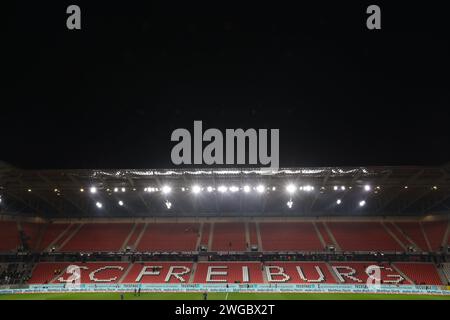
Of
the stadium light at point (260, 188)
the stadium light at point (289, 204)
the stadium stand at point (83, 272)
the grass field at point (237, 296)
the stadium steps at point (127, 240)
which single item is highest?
the stadium light at point (260, 188)

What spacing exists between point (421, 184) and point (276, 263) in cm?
2106

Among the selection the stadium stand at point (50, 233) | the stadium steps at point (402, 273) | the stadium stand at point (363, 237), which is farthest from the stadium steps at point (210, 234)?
the stadium steps at point (402, 273)

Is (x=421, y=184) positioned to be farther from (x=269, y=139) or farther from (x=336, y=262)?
(x=269, y=139)

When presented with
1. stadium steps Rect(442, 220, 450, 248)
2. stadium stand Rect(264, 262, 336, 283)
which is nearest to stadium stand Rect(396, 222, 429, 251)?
stadium steps Rect(442, 220, 450, 248)

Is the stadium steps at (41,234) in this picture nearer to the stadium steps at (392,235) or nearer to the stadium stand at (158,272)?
the stadium stand at (158,272)

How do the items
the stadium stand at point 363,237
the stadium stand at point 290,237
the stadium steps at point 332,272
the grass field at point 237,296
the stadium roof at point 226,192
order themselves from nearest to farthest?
the grass field at point 237,296
the stadium steps at point 332,272
the stadium roof at point 226,192
the stadium stand at point 363,237
the stadium stand at point 290,237

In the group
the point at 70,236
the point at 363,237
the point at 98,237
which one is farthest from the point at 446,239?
the point at 70,236

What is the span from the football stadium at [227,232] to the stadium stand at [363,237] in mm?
154

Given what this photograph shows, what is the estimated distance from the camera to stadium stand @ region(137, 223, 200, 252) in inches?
1871

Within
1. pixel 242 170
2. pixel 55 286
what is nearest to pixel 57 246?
pixel 55 286

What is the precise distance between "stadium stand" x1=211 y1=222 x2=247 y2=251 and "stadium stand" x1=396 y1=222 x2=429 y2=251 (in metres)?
23.9

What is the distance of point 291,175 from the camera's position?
4272 centimetres

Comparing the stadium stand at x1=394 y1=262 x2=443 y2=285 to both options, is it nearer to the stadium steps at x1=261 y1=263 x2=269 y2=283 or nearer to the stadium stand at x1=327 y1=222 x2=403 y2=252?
the stadium stand at x1=327 y1=222 x2=403 y2=252

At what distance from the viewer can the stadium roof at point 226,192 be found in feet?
136
